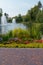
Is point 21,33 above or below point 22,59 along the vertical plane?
below

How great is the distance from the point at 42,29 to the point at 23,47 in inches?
203

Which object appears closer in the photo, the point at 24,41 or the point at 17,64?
the point at 17,64

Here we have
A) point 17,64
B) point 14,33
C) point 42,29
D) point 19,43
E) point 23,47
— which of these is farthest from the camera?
point 42,29

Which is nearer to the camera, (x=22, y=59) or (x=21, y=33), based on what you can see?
(x=22, y=59)

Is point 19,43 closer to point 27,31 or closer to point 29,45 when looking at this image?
point 29,45

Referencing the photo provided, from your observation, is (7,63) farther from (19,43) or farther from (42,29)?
(42,29)

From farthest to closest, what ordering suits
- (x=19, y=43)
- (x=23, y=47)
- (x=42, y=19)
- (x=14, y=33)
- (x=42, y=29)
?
(x=42, y=19)
(x=42, y=29)
(x=14, y=33)
(x=19, y=43)
(x=23, y=47)

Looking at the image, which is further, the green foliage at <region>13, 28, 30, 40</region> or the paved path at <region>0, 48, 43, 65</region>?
the green foliage at <region>13, 28, 30, 40</region>

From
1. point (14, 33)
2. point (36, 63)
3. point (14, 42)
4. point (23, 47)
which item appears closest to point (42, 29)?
point (14, 33)

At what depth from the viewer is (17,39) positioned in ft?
46.2

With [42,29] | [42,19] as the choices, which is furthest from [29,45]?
[42,19]

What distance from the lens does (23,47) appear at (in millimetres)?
12289

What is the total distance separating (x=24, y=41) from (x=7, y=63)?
21.4 feet

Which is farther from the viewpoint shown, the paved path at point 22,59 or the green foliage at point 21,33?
the green foliage at point 21,33
